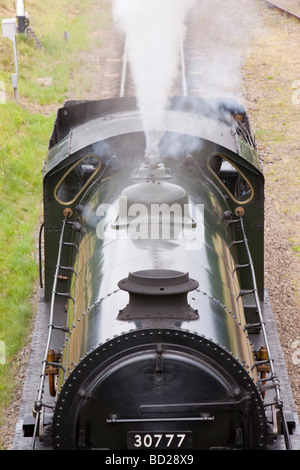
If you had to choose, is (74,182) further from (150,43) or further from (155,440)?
(155,440)

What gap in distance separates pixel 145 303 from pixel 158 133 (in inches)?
114

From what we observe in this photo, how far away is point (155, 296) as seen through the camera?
538cm

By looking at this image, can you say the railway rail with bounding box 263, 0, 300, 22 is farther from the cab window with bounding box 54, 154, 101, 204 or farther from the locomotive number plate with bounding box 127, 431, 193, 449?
the locomotive number plate with bounding box 127, 431, 193, 449

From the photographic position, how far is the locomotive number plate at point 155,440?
5.22 metres

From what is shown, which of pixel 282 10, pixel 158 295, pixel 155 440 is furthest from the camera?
pixel 282 10

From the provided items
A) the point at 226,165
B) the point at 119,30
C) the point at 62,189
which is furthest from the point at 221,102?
the point at 119,30

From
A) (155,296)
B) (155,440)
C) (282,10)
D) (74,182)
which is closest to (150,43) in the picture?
(74,182)

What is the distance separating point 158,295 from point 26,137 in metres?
11.5

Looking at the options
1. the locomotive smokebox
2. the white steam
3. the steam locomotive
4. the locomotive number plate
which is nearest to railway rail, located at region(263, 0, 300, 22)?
the white steam

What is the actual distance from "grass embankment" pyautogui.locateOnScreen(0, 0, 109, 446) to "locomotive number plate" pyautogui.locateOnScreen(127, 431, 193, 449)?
337 cm

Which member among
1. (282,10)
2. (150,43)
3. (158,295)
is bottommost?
(158,295)

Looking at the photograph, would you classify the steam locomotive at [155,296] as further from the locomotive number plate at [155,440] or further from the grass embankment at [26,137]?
the grass embankment at [26,137]

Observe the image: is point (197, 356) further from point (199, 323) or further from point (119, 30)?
point (119, 30)

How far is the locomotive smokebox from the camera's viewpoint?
5355mm
